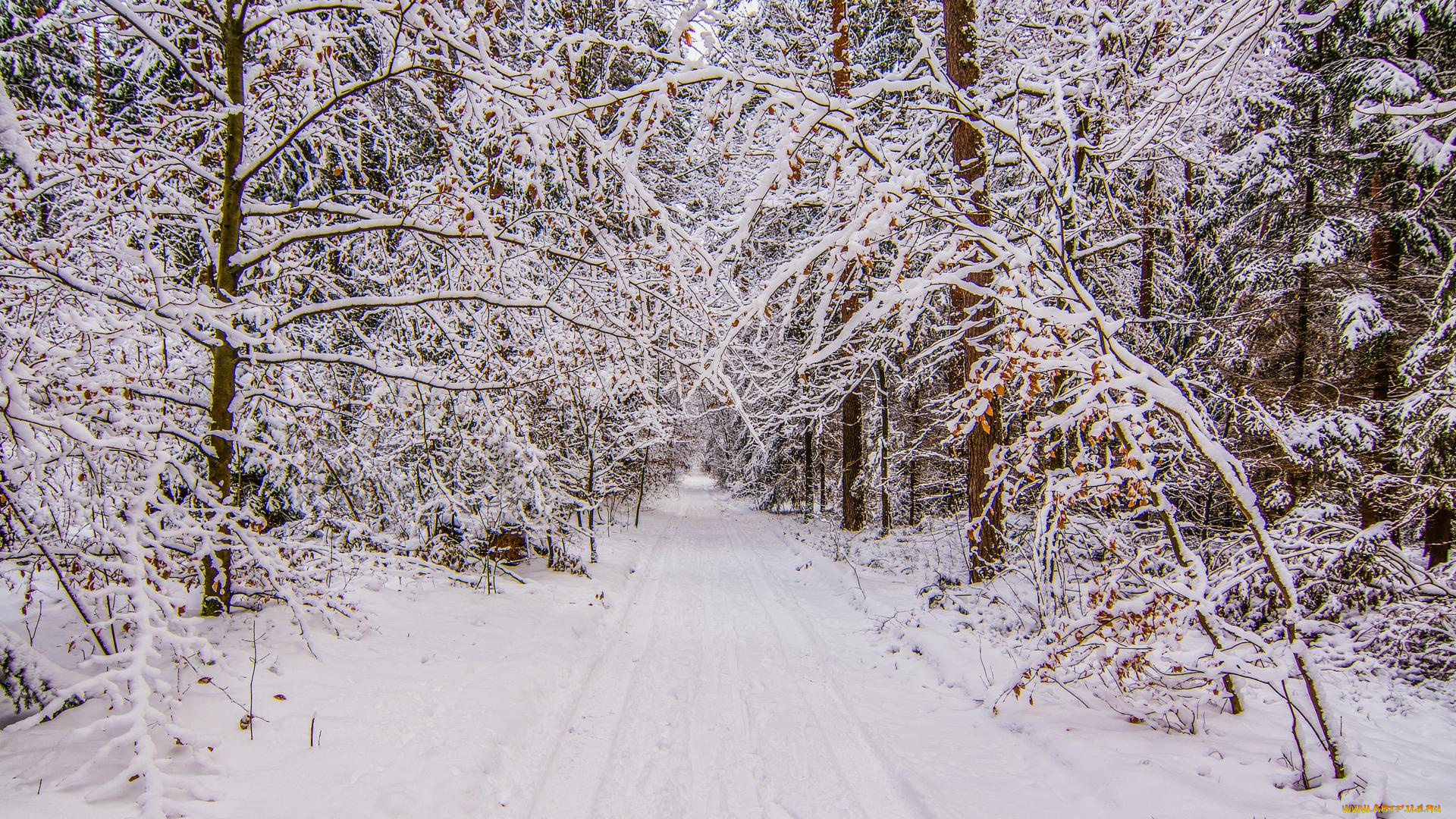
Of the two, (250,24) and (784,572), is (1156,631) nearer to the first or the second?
(250,24)

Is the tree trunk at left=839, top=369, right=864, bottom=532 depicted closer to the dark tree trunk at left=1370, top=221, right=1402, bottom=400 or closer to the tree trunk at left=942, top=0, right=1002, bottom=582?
the tree trunk at left=942, top=0, right=1002, bottom=582

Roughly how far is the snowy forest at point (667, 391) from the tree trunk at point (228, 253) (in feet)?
0.10

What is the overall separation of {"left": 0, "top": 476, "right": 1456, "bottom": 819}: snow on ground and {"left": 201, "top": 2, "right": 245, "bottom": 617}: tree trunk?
124 centimetres

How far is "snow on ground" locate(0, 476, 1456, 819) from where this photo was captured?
10.7ft

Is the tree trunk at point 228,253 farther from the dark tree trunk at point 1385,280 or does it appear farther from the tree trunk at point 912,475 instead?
the tree trunk at point 912,475

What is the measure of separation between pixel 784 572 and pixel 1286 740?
8709mm

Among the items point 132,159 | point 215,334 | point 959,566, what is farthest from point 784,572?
point 132,159

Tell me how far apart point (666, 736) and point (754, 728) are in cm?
74

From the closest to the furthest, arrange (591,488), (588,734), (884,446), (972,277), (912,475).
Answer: (588,734) → (972,277) → (591,488) → (884,446) → (912,475)

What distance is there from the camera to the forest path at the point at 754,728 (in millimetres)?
3783

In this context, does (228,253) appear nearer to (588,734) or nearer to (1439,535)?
(588,734)

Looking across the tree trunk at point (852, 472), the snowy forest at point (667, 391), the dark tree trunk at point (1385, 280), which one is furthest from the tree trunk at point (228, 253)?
the tree trunk at point (852, 472)

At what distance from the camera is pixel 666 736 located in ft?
15.3

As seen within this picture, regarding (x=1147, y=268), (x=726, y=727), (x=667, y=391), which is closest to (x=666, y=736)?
(x=726, y=727)
